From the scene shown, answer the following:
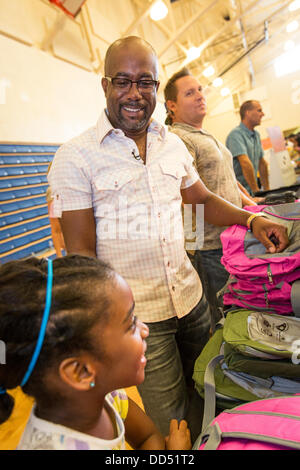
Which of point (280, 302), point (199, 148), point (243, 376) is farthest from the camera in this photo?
point (199, 148)

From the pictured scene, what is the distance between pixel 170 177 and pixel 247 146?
7.77 feet

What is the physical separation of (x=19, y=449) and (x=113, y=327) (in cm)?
32

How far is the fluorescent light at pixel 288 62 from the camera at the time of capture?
1184 cm

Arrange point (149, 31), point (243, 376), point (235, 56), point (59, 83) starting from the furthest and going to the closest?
point (235, 56)
point (149, 31)
point (59, 83)
point (243, 376)

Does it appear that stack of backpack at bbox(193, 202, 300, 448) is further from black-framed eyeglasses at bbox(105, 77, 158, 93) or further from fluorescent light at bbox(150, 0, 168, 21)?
fluorescent light at bbox(150, 0, 168, 21)

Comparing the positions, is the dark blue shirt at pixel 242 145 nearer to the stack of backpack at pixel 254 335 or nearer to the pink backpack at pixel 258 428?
the stack of backpack at pixel 254 335

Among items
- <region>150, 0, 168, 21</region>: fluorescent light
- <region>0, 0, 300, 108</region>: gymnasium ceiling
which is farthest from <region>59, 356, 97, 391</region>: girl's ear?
<region>150, 0, 168, 21</region>: fluorescent light

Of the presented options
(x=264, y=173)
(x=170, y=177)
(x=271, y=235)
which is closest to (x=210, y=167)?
(x=170, y=177)

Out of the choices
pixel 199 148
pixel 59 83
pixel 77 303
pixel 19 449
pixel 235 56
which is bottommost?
pixel 19 449

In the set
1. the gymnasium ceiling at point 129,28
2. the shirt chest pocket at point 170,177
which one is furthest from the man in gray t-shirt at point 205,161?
the gymnasium ceiling at point 129,28

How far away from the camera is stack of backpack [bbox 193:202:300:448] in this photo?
913 millimetres

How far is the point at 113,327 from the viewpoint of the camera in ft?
2.36
